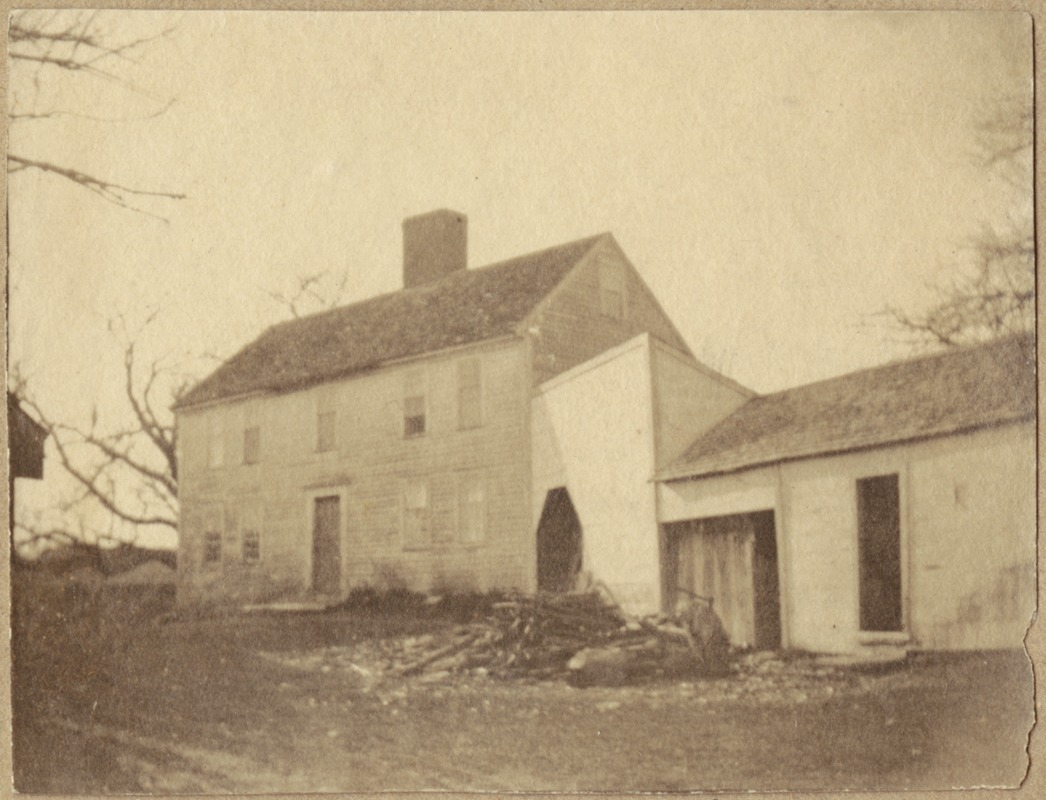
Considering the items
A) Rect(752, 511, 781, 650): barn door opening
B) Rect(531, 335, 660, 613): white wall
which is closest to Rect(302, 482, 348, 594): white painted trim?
Rect(531, 335, 660, 613): white wall

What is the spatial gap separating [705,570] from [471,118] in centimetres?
169

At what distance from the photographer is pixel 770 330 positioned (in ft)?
13.3

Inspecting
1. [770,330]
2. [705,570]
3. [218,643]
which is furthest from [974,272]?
[218,643]

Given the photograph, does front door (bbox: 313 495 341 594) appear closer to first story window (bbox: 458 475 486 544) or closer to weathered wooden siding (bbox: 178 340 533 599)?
weathered wooden siding (bbox: 178 340 533 599)

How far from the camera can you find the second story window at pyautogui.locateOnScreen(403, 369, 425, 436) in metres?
4.45

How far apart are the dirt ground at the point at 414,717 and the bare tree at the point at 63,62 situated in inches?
54.9

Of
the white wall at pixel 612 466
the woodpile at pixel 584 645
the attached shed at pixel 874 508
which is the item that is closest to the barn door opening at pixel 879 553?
the attached shed at pixel 874 508

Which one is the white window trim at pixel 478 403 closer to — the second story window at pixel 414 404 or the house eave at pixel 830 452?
the second story window at pixel 414 404

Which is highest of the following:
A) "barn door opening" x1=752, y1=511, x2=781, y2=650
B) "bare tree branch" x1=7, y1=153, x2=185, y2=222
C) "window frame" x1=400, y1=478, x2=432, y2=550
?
"bare tree branch" x1=7, y1=153, x2=185, y2=222

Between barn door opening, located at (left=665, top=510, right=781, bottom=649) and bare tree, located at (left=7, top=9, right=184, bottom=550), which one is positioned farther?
bare tree, located at (left=7, top=9, right=184, bottom=550)

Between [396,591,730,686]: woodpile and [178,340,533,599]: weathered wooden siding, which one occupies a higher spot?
[178,340,533,599]: weathered wooden siding

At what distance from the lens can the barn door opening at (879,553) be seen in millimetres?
3852

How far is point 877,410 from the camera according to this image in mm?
3896

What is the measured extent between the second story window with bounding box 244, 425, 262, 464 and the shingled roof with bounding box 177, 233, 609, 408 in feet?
0.53
